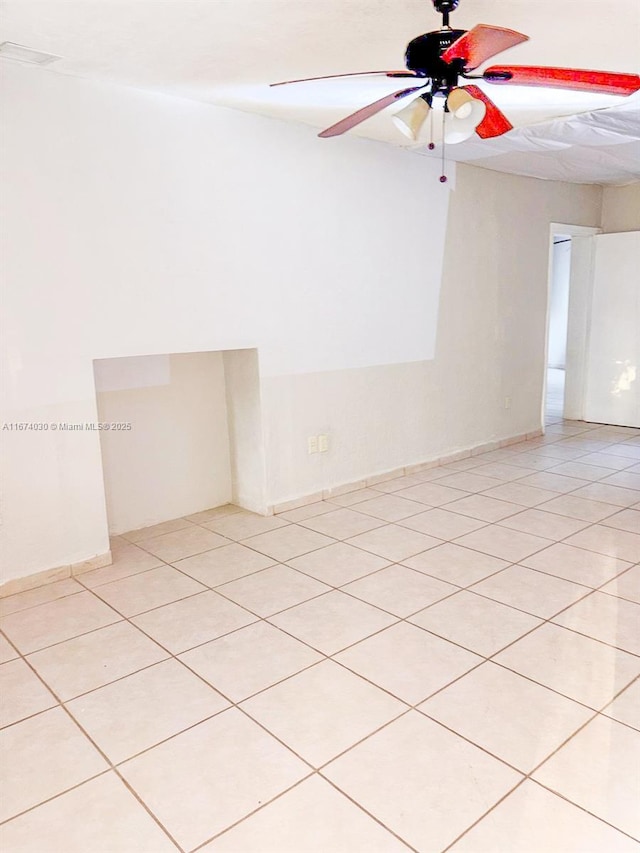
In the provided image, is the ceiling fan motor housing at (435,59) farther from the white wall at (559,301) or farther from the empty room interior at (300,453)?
the white wall at (559,301)

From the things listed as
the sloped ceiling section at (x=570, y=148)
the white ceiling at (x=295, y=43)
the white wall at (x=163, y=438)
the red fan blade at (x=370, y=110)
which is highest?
the white ceiling at (x=295, y=43)

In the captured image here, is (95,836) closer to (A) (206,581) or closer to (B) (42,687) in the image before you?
(B) (42,687)

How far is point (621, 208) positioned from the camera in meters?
6.11

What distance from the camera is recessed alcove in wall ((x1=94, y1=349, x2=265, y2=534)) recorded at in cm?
360

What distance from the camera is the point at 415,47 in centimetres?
199

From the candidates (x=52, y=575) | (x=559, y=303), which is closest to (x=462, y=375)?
(x=52, y=575)

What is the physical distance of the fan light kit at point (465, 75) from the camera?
1.77 metres

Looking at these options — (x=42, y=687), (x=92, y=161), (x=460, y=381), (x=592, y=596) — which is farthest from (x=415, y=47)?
(x=460, y=381)

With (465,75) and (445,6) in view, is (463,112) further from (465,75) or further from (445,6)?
(445,6)

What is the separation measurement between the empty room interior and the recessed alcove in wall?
0.06 feet

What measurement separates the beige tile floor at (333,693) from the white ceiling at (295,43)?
2.29 metres

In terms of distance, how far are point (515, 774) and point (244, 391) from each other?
8.63 ft

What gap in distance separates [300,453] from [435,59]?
97.0 inches

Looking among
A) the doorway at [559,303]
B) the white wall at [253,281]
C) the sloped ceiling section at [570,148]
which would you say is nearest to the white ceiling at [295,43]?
the sloped ceiling section at [570,148]
